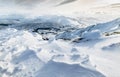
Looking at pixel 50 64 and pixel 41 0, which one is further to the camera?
pixel 41 0

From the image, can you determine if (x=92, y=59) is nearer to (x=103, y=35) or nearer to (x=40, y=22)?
(x=103, y=35)

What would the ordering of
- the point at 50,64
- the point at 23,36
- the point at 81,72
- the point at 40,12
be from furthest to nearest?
the point at 40,12, the point at 23,36, the point at 50,64, the point at 81,72

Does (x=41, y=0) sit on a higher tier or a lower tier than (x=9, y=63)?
higher

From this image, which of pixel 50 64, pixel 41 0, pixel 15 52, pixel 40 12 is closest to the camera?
pixel 50 64

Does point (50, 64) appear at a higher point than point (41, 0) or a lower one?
lower

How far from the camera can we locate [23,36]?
656cm

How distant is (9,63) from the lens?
4836 millimetres

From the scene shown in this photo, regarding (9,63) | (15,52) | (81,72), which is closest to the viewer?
(81,72)

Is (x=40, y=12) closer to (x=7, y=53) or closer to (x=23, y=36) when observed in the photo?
(x=23, y=36)

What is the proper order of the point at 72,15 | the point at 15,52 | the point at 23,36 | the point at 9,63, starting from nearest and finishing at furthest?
the point at 9,63, the point at 15,52, the point at 23,36, the point at 72,15

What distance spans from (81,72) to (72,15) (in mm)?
6716

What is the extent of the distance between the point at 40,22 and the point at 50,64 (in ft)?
17.4

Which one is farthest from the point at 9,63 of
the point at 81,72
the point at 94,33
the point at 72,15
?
the point at 72,15

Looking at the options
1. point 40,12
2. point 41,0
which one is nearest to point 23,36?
point 40,12
